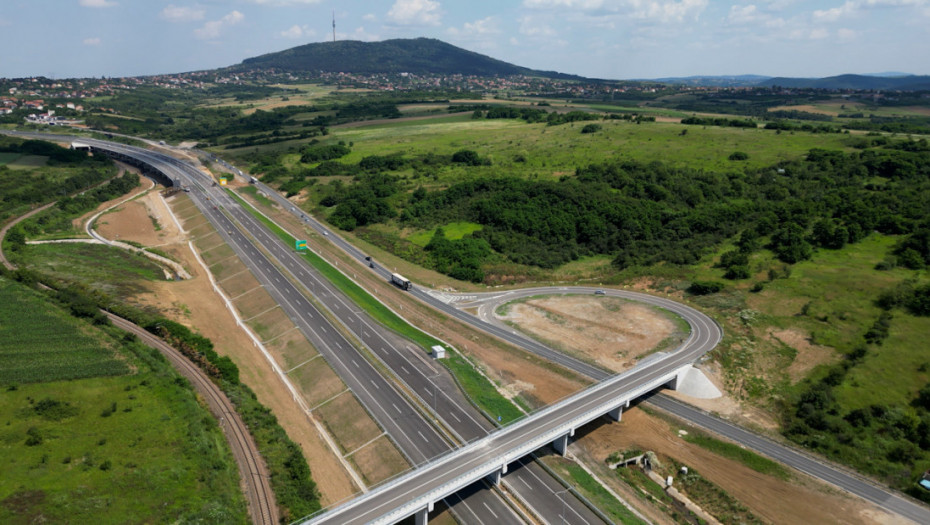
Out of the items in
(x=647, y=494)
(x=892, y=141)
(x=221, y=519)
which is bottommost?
(x=647, y=494)

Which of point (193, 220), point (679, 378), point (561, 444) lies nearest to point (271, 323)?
point (561, 444)

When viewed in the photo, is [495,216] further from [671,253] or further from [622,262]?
[671,253]

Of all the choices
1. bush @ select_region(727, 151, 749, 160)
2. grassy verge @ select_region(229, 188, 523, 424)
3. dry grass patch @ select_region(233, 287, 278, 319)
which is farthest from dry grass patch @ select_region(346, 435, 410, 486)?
bush @ select_region(727, 151, 749, 160)

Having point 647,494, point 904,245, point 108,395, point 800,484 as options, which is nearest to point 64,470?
point 108,395

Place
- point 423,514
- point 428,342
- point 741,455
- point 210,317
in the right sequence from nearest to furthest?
point 423,514 → point 741,455 → point 428,342 → point 210,317

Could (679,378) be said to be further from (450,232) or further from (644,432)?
(450,232)
